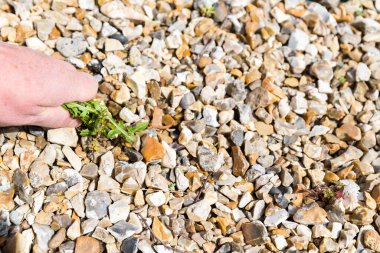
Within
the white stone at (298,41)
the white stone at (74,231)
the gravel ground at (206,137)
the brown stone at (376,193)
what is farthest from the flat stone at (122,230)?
the white stone at (298,41)

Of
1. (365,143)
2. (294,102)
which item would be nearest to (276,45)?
(294,102)

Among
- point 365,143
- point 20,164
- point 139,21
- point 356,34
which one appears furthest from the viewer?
point 356,34

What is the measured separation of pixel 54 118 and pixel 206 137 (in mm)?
781

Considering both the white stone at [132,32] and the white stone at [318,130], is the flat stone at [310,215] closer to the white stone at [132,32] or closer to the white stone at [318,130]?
the white stone at [318,130]

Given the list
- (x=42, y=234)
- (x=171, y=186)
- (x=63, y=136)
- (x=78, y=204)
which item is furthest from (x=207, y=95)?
(x=42, y=234)

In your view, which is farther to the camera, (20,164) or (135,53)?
(135,53)

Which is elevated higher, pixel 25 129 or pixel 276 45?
pixel 276 45

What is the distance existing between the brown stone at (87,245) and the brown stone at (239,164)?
0.77 metres

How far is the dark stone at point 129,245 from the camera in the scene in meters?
2.51

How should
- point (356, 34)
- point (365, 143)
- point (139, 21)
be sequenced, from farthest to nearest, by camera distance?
point (356, 34), point (139, 21), point (365, 143)

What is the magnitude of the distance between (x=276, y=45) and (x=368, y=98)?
61cm

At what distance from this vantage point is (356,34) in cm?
352

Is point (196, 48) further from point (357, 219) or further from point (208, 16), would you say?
point (357, 219)

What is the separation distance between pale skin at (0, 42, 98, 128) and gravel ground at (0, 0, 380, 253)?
0.66ft
